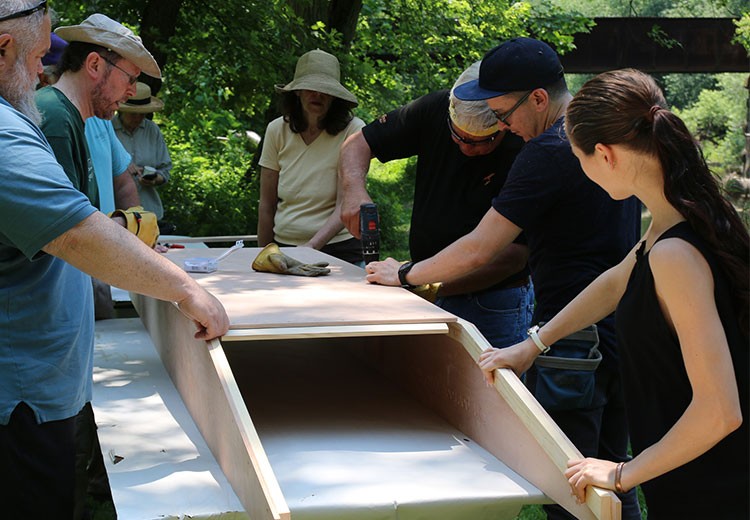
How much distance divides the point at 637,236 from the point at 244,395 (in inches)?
60.3

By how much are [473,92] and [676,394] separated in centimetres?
156

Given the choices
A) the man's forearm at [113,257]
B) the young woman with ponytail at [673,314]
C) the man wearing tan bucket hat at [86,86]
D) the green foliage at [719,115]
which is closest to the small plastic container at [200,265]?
the man wearing tan bucket hat at [86,86]

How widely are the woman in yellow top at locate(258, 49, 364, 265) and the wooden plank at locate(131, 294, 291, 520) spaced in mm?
1506

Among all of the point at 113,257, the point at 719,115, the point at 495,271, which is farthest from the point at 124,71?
the point at 719,115

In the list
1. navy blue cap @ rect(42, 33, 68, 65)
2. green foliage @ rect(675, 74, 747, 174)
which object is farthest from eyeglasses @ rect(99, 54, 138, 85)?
green foliage @ rect(675, 74, 747, 174)

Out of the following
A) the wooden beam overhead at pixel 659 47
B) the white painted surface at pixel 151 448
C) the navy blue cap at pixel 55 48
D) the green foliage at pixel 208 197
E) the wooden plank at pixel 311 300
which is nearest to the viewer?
the white painted surface at pixel 151 448

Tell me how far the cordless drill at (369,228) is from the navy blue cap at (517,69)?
2.78 feet

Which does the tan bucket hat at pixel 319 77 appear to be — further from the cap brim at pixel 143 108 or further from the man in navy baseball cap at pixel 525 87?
the cap brim at pixel 143 108

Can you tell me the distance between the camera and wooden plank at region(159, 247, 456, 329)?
264cm

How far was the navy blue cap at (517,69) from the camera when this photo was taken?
2906 millimetres

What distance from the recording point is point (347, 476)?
93.2 inches

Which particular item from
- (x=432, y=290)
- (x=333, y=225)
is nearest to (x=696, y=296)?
(x=432, y=290)

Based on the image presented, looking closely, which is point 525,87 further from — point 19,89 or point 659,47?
point 659,47

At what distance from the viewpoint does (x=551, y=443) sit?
2189 millimetres
